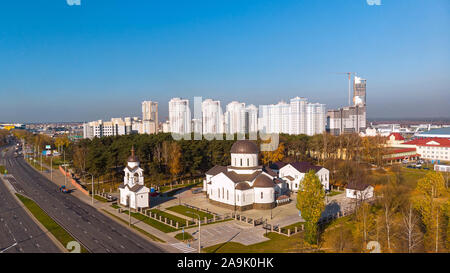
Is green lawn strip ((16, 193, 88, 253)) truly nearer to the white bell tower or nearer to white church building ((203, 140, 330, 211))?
Result: the white bell tower

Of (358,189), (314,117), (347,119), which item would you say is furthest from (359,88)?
(358,189)

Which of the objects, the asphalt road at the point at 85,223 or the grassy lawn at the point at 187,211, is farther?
the grassy lawn at the point at 187,211

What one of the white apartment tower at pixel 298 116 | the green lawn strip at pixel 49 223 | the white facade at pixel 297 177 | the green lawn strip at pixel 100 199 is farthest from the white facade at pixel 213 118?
the green lawn strip at pixel 49 223

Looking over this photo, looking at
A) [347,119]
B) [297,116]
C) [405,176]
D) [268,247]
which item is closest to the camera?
[268,247]

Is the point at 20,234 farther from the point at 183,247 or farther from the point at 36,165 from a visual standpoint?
the point at 36,165

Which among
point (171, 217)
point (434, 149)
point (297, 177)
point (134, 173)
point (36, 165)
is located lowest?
point (171, 217)

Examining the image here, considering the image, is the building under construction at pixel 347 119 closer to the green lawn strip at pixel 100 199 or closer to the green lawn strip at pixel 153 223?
the green lawn strip at pixel 100 199
